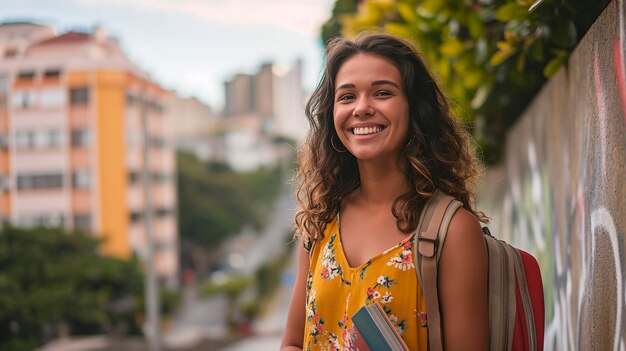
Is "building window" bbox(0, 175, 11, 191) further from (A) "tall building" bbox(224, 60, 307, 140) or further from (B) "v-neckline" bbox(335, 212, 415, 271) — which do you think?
(B) "v-neckline" bbox(335, 212, 415, 271)

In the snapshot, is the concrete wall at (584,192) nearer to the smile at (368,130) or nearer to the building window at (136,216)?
the smile at (368,130)

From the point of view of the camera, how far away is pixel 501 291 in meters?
1.94

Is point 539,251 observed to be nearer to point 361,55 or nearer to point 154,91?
point 361,55

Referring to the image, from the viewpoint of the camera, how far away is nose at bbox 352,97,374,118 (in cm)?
212

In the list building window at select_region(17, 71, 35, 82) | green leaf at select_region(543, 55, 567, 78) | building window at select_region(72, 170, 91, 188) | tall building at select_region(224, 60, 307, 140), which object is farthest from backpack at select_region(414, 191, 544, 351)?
tall building at select_region(224, 60, 307, 140)

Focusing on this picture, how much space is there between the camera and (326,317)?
215cm

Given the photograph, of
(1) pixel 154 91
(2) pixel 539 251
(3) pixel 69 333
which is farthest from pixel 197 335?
(2) pixel 539 251

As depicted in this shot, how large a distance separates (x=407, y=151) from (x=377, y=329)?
504 millimetres

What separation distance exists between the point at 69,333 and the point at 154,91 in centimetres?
2100

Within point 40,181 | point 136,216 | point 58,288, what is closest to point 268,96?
point 136,216

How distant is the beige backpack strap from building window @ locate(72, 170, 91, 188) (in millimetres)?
45710

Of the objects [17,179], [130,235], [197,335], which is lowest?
[197,335]

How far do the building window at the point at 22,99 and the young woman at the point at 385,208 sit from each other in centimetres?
4455

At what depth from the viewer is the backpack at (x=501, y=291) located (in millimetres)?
1918
